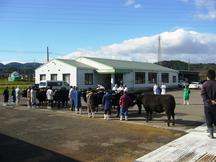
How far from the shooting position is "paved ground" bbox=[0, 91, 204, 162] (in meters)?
11.0

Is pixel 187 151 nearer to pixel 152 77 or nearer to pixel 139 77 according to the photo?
pixel 139 77

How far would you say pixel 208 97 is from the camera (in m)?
11.6

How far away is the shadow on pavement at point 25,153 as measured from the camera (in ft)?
34.2

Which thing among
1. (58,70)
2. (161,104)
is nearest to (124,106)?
(161,104)

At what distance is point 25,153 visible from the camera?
11250mm

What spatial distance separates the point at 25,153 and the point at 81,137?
10.3 feet

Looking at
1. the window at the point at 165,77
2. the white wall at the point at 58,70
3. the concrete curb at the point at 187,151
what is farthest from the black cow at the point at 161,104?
the window at the point at 165,77

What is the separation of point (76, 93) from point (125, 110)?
4376 mm

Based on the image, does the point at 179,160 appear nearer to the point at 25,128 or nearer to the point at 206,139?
the point at 206,139

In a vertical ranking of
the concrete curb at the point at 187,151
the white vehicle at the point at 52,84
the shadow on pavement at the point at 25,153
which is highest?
the white vehicle at the point at 52,84

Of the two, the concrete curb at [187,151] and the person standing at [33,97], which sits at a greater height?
the person standing at [33,97]

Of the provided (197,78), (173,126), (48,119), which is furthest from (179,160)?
(197,78)

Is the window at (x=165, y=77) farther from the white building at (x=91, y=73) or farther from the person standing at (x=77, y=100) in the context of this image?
the person standing at (x=77, y=100)

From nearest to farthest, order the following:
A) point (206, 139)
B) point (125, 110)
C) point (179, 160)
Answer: point (179, 160)
point (206, 139)
point (125, 110)
